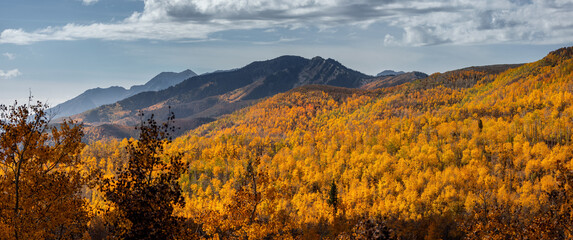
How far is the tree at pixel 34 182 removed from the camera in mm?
21703

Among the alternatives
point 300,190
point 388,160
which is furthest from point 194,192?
point 388,160

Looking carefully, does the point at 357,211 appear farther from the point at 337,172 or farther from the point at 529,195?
the point at 529,195

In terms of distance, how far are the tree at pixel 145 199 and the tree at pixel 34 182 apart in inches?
267

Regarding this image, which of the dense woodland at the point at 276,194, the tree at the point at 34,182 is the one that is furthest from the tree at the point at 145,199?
the tree at the point at 34,182

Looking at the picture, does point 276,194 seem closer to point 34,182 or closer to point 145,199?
point 145,199

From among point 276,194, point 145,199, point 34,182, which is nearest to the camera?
point 145,199

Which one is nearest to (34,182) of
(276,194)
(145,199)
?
(145,199)

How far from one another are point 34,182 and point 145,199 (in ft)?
34.5

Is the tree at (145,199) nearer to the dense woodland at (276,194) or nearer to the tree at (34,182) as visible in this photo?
the dense woodland at (276,194)

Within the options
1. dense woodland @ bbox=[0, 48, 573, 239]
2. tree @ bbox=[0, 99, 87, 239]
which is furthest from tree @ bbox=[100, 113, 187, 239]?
tree @ bbox=[0, 99, 87, 239]

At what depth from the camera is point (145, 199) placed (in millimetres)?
18406

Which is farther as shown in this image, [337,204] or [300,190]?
[300,190]

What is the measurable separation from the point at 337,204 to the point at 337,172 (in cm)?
7408

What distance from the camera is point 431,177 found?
16950 cm
